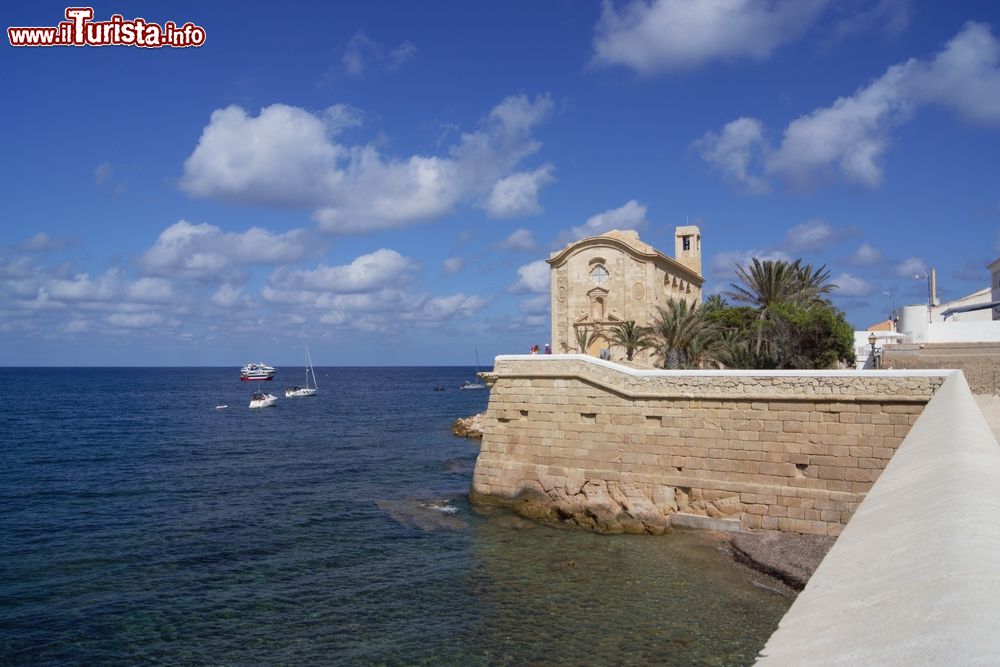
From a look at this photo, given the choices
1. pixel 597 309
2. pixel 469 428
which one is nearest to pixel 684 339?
pixel 597 309

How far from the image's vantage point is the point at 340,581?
11.8 meters

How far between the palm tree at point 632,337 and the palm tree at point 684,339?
444 millimetres

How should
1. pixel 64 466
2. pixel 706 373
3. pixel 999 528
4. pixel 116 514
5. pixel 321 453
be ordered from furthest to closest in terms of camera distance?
pixel 321 453 < pixel 64 466 < pixel 116 514 < pixel 706 373 < pixel 999 528

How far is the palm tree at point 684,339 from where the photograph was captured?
23062 millimetres

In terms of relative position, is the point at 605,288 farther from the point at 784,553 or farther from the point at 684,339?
the point at 784,553

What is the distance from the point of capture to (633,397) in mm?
14922

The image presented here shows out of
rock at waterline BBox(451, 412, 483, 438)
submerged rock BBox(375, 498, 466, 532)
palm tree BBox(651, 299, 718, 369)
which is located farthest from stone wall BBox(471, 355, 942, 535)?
rock at waterline BBox(451, 412, 483, 438)

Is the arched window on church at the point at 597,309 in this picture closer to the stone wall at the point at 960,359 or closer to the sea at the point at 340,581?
the sea at the point at 340,581

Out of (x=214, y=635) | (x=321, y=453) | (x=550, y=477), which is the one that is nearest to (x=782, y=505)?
(x=550, y=477)

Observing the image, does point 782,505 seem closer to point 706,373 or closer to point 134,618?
point 706,373

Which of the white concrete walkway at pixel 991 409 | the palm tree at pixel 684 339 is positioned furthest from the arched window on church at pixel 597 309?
the white concrete walkway at pixel 991 409

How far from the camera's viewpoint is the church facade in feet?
88.8

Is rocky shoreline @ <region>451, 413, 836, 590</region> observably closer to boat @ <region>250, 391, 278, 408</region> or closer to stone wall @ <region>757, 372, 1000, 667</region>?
stone wall @ <region>757, 372, 1000, 667</region>

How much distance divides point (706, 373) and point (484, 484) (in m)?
5.84
